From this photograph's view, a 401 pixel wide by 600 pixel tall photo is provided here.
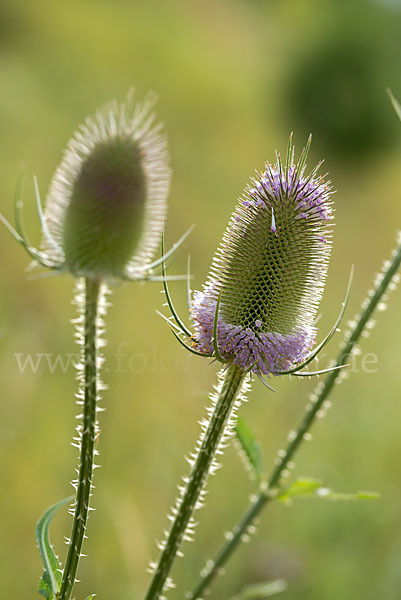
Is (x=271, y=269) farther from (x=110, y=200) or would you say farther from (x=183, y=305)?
(x=183, y=305)

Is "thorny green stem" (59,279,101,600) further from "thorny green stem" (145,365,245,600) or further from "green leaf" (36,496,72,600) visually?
"thorny green stem" (145,365,245,600)

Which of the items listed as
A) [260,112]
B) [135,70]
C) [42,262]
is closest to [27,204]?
[42,262]

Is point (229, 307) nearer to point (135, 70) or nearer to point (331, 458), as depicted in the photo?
point (331, 458)

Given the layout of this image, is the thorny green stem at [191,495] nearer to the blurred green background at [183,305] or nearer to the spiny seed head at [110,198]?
the spiny seed head at [110,198]

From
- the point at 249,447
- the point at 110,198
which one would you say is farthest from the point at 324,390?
the point at 110,198

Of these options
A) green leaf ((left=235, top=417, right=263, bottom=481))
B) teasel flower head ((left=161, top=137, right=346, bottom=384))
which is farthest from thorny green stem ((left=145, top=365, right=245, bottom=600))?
green leaf ((left=235, top=417, right=263, bottom=481))

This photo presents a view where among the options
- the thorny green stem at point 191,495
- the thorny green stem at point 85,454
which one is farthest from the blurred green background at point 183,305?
the thorny green stem at point 85,454
